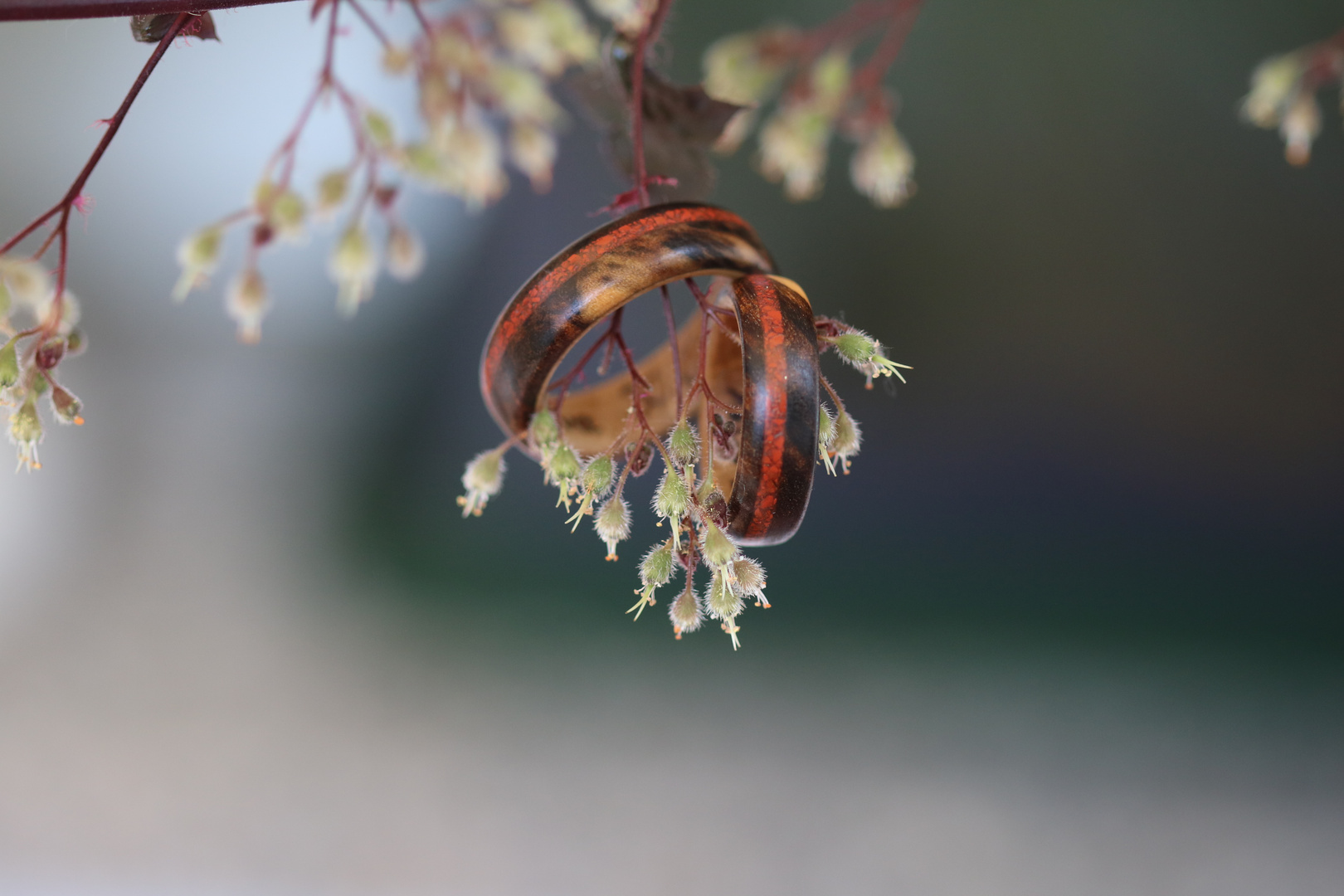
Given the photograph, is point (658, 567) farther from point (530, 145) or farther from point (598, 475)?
point (530, 145)

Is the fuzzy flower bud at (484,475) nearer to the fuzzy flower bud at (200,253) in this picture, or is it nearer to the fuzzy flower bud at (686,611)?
the fuzzy flower bud at (686,611)

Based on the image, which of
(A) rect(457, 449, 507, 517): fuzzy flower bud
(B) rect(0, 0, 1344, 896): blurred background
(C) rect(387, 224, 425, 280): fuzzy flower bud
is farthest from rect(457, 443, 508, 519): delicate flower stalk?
(B) rect(0, 0, 1344, 896): blurred background

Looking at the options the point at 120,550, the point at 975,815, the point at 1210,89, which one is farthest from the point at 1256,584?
the point at 120,550

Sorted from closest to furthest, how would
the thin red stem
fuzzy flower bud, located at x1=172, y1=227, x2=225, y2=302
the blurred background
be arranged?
the thin red stem, fuzzy flower bud, located at x1=172, y1=227, x2=225, y2=302, the blurred background

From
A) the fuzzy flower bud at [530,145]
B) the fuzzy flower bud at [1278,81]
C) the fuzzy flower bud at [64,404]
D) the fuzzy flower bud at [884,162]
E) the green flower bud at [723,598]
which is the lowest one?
the green flower bud at [723,598]

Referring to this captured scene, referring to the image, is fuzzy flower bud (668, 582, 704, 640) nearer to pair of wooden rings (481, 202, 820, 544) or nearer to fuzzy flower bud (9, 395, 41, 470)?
pair of wooden rings (481, 202, 820, 544)

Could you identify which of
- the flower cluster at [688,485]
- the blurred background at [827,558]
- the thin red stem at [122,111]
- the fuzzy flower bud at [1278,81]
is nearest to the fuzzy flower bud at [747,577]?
the flower cluster at [688,485]

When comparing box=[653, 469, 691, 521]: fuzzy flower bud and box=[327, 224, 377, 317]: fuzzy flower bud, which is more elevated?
box=[327, 224, 377, 317]: fuzzy flower bud
